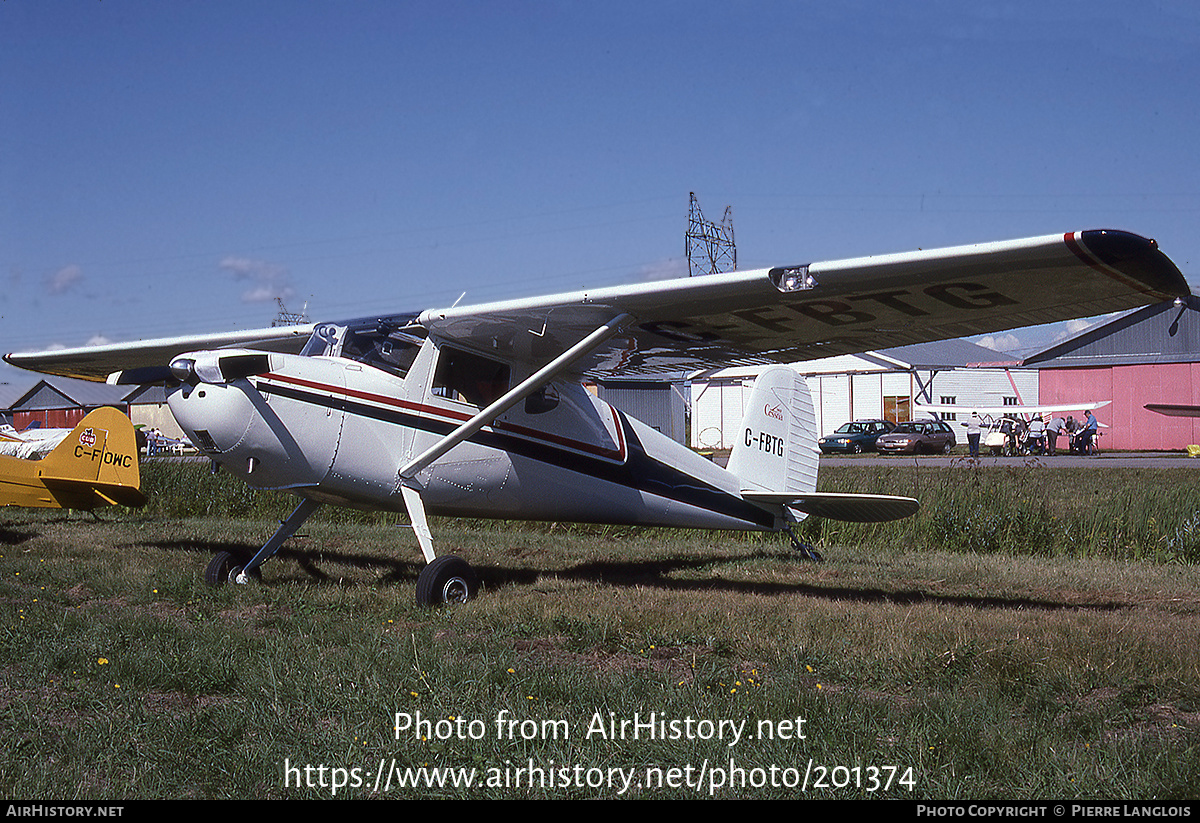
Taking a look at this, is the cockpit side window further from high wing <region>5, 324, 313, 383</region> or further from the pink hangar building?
the pink hangar building

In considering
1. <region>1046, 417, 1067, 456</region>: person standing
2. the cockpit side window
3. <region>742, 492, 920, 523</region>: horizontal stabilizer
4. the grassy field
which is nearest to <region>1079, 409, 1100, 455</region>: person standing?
<region>1046, 417, 1067, 456</region>: person standing

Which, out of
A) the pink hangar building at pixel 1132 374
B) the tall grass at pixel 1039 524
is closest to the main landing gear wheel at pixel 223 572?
the tall grass at pixel 1039 524

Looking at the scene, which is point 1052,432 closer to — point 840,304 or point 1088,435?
point 1088,435

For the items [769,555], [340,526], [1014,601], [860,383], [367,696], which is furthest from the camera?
[860,383]

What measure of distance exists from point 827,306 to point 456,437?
119 inches

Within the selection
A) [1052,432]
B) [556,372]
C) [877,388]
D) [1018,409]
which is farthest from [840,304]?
[877,388]

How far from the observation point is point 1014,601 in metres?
7.00

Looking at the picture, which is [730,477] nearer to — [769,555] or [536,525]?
[769,555]

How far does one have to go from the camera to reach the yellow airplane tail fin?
1216cm

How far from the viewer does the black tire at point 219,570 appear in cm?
714

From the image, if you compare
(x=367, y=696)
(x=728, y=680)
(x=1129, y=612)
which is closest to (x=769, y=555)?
(x=1129, y=612)

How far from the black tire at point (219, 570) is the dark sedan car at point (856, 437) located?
103ft

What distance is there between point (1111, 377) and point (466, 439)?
36988 mm
